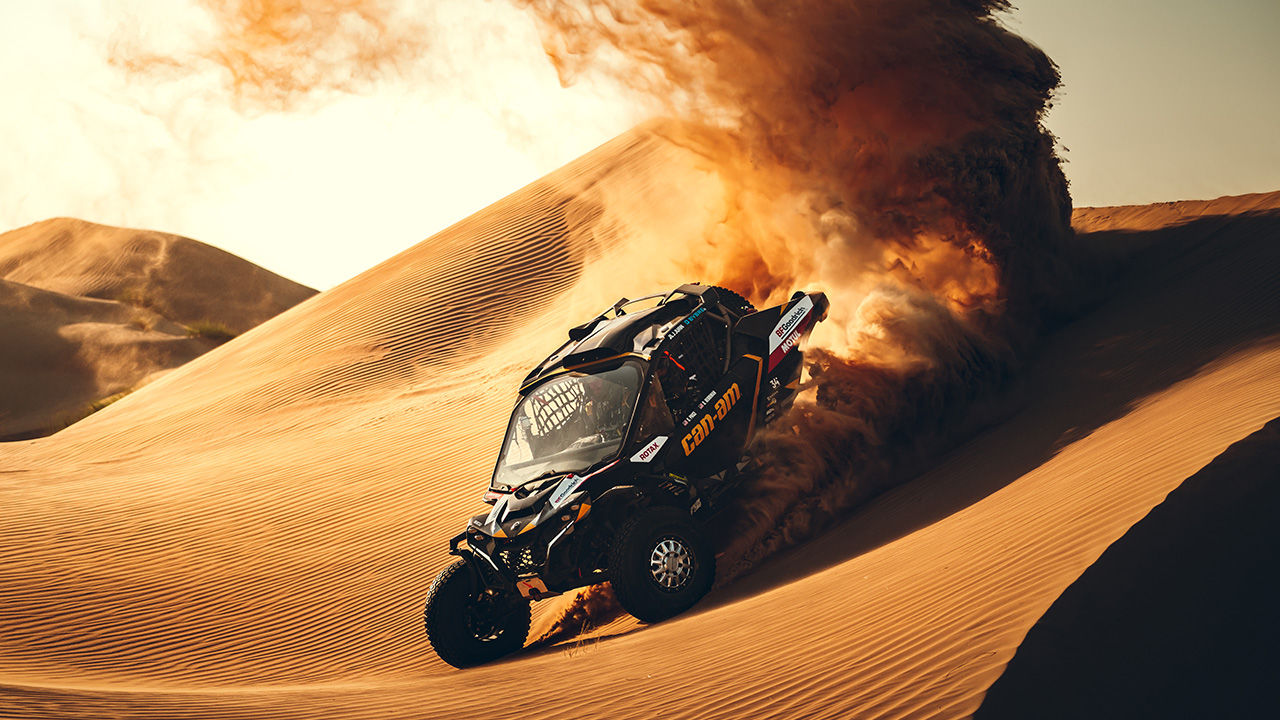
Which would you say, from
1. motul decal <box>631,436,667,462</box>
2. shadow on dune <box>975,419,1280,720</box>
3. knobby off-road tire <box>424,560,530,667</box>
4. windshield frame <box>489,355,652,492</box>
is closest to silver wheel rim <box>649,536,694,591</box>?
motul decal <box>631,436,667,462</box>

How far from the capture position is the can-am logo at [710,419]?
7062 millimetres

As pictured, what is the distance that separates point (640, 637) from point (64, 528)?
904cm

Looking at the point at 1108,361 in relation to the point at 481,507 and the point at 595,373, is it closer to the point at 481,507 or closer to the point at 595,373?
the point at 595,373

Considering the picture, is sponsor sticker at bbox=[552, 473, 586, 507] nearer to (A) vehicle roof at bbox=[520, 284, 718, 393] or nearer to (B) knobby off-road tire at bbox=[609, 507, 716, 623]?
(B) knobby off-road tire at bbox=[609, 507, 716, 623]

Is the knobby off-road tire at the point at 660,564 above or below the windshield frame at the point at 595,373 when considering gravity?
below

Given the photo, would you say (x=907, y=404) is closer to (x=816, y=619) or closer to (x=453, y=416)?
(x=816, y=619)

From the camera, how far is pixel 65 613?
9.28 metres

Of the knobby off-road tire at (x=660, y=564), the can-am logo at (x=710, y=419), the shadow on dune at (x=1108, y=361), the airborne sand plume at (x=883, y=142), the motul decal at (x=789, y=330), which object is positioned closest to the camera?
the knobby off-road tire at (x=660, y=564)

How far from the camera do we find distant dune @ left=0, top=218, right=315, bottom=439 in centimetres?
4541

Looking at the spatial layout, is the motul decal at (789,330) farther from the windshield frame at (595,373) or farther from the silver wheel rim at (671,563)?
the silver wheel rim at (671,563)

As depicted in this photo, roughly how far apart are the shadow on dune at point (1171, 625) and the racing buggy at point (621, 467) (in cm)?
317

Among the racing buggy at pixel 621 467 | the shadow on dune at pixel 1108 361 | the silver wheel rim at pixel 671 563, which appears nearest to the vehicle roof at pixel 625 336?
the racing buggy at pixel 621 467

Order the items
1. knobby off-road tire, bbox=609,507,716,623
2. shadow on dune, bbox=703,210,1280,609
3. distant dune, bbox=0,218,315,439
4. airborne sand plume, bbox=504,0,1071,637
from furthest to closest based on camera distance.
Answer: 1. distant dune, bbox=0,218,315,439
2. airborne sand plume, bbox=504,0,1071,637
3. shadow on dune, bbox=703,210,1280,609
4. knobby off-road tire, bbox=609,507,716,623

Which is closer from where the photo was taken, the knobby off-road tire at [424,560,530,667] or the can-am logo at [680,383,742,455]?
the knobby off-road tire at [424,560,530,667]
